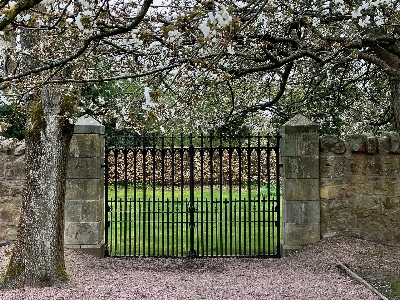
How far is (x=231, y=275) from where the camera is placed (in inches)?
274

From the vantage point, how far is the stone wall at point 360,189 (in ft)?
26.0

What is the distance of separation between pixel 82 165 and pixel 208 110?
3.14 meters

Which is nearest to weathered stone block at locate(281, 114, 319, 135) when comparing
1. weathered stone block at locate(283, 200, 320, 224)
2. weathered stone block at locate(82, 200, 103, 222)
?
weathered stone block at locate(283, 200, 320, 224)

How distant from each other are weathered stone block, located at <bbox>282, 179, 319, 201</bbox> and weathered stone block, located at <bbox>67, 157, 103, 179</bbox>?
10.3 feet

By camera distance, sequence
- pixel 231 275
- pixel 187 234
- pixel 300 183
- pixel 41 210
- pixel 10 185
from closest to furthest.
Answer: pixel 41 210 → pixel 231 275 → pixel 187 234 → pixel 300 183 → pixel 10 185

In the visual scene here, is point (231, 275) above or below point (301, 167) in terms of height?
below

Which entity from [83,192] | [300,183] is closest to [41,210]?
[83,192]

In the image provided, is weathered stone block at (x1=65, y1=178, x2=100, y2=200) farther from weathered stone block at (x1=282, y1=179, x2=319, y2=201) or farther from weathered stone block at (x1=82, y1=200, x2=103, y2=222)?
weathered stone block at (x1=282, y1=179, x2=319, y2=201)

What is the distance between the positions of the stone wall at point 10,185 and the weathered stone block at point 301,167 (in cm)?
446

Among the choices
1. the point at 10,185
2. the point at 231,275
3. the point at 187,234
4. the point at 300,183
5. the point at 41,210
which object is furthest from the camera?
the point at 10,185

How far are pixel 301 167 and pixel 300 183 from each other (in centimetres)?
26

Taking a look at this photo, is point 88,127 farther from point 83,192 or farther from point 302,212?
point 302,212

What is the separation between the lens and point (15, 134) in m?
21.3

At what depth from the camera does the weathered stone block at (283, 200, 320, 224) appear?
312 inches
